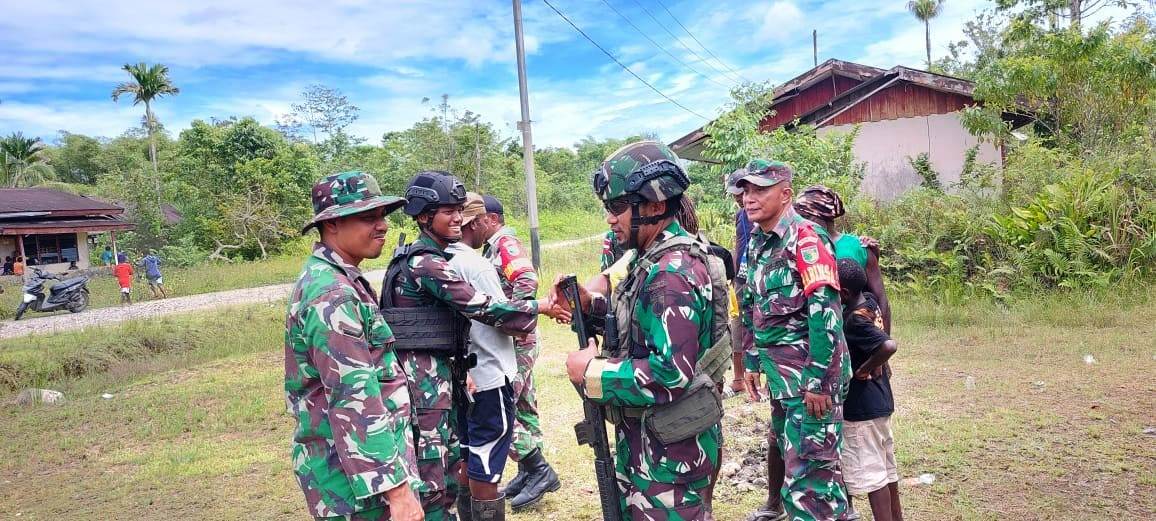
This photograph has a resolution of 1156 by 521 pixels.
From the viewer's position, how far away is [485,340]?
3.45 meters

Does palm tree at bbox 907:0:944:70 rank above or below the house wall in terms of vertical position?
above

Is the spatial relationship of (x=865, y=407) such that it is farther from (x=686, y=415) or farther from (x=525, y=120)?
(x=525, y=120)

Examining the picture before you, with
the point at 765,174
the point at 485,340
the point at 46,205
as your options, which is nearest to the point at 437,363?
the point at 485,340

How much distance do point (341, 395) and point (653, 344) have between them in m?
0.97

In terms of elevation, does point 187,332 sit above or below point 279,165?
below

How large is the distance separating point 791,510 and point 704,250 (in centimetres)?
135

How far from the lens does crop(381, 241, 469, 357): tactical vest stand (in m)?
2.97

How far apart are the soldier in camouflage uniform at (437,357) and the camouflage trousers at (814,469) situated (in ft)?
3.98

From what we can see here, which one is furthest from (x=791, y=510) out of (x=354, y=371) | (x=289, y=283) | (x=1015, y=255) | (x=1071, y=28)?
(x=289, y=283)

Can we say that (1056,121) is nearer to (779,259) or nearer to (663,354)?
(779,259)

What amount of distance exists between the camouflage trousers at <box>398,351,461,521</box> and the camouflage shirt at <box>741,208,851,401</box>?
1446mm

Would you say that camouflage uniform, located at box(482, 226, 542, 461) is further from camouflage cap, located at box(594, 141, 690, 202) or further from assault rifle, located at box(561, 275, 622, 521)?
camouflage cap, located at box(594, 141, 690, 202)

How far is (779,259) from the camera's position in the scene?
10.6 feet

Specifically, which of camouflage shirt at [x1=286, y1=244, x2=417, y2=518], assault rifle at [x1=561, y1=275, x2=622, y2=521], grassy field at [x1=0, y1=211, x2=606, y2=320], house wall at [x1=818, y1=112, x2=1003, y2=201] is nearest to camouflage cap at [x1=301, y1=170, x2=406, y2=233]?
camouflage shirt at [x1=286, y1=244, x2=417, y2=518]
